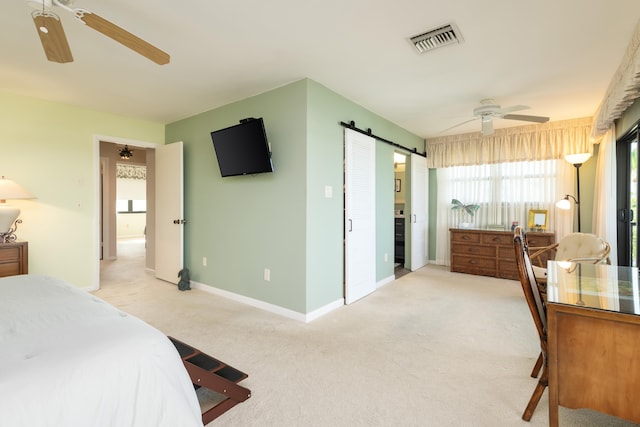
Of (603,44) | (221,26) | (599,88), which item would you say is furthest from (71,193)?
(599,88)

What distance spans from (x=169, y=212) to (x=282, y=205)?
2174 mm

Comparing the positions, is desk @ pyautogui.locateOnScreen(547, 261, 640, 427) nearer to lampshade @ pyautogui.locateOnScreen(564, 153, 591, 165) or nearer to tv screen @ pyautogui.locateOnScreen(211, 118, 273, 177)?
tv screen @ pyautogui.locateOnScreen(211, 118, 273, 177)

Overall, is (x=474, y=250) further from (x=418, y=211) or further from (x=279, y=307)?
(x=279, y=307)

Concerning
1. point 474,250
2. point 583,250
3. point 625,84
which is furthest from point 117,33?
point 474,250

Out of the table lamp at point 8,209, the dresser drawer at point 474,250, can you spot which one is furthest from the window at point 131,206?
the dresser drawer at point 474,250

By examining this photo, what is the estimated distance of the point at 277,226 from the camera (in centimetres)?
320

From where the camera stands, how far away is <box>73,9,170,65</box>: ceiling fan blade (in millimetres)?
1501

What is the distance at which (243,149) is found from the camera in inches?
129

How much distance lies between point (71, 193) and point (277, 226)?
2.81 metres

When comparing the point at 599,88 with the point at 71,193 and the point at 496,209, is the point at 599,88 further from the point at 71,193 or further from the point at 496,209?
the point at 71,193

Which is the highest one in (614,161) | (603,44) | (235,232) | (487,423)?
(603,44)

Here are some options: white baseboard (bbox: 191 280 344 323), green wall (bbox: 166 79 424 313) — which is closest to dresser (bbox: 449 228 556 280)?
green wall (bbox: 166 79 424 313)

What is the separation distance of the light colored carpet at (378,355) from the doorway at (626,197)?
1.20m

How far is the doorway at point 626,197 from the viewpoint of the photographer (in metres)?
3.35
